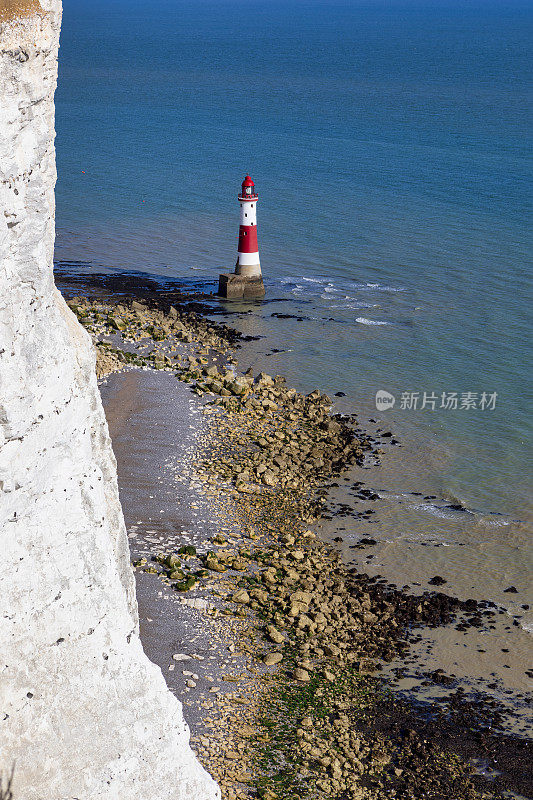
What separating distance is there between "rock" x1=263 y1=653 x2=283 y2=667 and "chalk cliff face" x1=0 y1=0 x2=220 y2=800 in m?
5.68

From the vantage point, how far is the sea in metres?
17.2

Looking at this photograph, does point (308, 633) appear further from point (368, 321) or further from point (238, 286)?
point (238, 286)

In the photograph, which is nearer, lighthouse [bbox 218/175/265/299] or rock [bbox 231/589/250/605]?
rock [bbox 231/589/250/605]

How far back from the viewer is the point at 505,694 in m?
12.7

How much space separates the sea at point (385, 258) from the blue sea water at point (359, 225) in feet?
0.38

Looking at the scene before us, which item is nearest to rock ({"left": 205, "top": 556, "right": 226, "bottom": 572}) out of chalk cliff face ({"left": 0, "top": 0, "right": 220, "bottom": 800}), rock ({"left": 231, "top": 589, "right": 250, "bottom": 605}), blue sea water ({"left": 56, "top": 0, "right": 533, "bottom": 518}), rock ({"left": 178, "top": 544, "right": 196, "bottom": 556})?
rock ({"left": 178, "top": 544, "right": 196, "bottom": 556})

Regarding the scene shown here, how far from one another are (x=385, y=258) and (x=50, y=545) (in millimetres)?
31455

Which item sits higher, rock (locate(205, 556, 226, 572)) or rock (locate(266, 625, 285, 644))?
rock (locate(205, 556, 226, 572))

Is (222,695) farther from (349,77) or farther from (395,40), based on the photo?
(395,40)

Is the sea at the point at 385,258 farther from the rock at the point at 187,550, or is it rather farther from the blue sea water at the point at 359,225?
the rock at the point at 187,550

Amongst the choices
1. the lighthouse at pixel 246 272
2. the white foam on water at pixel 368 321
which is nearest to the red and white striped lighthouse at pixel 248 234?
the lighthouse at pixel 246 272

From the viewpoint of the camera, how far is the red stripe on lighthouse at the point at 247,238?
29578 millimetres

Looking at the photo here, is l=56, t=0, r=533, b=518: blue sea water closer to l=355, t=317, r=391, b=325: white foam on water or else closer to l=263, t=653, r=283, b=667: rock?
l=355, t=317, r=391, b=325: white foam on water

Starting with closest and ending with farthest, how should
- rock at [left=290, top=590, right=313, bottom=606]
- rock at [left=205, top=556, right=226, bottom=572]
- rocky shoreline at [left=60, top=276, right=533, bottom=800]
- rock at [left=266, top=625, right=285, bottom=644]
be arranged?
rocky shoreline at [left=60, top=276, right=533, bottom=800]
rock at [left=266, top=625, right=285, bottom=644]
rock at [left=290, top=590, right=313, bottom=606]
rock at [left=205, top=556, right=226, bottom=572]
